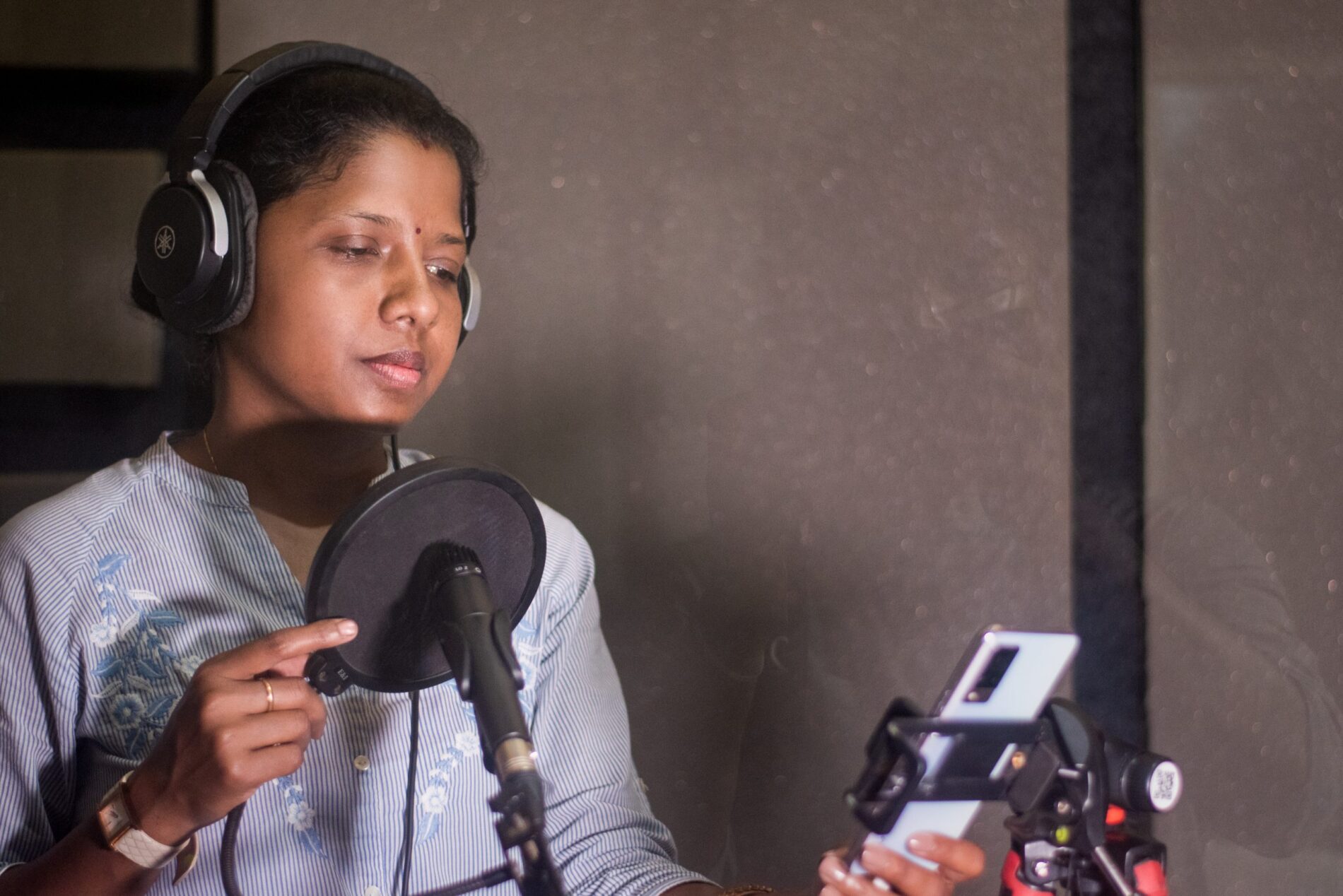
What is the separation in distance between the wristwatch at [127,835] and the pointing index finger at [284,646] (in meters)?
0.12

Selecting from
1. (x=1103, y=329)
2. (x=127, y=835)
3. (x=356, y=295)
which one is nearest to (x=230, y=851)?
(x=127, y=835)

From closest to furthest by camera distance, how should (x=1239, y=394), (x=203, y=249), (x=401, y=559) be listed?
(x=401, y=559)
(x=203, y=249)
(x=1239, y=394)

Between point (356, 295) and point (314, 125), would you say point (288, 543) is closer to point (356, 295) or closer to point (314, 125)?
point (356, 295)

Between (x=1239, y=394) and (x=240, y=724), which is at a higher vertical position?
(x=1239, y=394)

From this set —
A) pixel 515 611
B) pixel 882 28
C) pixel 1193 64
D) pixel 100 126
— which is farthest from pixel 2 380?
pixel 1193 64

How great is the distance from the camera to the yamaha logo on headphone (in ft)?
2.64

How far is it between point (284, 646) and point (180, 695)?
287mm

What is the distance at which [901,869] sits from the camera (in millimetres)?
658

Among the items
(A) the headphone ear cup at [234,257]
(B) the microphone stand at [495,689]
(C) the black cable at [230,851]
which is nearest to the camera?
(B) the microphone stand at [495,689]

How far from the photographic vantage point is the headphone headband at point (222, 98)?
0.81 m

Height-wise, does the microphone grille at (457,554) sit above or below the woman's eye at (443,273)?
below

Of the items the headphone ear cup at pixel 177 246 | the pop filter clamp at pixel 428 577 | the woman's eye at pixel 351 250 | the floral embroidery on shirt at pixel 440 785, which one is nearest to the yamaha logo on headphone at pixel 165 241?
the headphone ear cup at pixel 177 246

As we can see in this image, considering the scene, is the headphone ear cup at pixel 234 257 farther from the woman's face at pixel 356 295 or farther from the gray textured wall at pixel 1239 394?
the gray textured wall at pixel 1239 394

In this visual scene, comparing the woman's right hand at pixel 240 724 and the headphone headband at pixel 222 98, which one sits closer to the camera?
the woman's right hand at pixel 240 724
